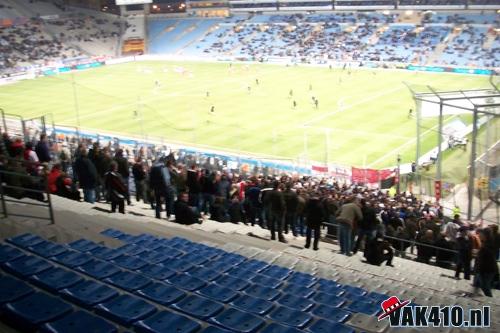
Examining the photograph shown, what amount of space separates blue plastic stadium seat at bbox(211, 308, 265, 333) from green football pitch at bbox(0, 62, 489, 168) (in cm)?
2149

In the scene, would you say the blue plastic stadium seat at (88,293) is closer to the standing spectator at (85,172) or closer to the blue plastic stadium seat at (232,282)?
the blue plastic stadium seat at (232,282)

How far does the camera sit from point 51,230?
7.48 meters

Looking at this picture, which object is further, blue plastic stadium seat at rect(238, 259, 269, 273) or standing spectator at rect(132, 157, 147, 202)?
standing spectator at rect(132, 157, 147, 202)

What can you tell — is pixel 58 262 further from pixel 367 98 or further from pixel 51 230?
pixel 367 98

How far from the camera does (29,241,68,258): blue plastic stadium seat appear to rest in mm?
5953

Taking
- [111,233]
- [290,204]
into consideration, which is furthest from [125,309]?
[290,204]

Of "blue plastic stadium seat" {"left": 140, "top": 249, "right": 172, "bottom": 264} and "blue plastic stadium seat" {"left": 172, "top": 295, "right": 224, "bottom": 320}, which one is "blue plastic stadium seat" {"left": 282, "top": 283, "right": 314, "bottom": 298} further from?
"blue plastic stadium seat" {"left": 140, "top": 249, "right": 172, "bottom": 264}

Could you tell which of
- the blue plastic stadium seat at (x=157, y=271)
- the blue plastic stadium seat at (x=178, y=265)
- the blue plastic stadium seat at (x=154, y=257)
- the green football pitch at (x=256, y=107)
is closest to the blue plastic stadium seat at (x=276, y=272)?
the blue plastic stadium seat at (x=178, y=265)

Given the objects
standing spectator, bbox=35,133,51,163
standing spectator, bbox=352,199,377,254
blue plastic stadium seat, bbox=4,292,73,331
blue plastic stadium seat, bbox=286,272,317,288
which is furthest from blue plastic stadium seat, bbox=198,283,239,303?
standing spectator, bbox=35,133,51,163

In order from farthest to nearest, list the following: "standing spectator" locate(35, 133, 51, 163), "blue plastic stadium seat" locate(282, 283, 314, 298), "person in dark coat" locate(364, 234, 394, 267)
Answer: "standing spectator" locate(35, 133, 51, 163)
"person in dark coat" locate(364, 234, 394, 267)
"blue plastic stadium seat" locate(282, 283, 314, 298)

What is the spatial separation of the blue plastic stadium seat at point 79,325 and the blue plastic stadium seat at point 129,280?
107cm

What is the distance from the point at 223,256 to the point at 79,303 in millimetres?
3218

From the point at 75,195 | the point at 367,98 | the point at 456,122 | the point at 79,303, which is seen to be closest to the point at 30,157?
the point at 75,195

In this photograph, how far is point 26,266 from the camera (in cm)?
530
